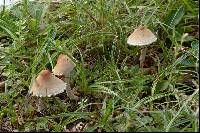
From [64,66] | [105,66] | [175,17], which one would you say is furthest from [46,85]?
[175,17]

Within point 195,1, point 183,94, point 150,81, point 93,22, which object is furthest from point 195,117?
point 93,22

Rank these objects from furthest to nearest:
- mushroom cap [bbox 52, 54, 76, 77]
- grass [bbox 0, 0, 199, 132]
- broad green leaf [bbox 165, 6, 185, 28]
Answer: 1. broad green leaf [bbox 165, 6, 185, 28]
2. mushroom cap [bbox 52, 54, 76, 77]
3. grass [bbox 0, 0, 199, 132]

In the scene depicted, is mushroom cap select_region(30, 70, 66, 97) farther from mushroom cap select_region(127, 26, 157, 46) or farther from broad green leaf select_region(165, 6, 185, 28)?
broad green leaf select_region(165, 6, 185, 28)

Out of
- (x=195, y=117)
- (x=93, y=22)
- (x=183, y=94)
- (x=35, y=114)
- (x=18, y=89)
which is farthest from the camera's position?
Result: (x=93, y=22)

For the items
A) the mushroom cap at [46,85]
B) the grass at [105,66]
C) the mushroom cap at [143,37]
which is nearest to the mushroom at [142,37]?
the mushroom cap at [143,37]

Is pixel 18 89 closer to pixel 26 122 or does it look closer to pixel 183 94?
pixel 26 122

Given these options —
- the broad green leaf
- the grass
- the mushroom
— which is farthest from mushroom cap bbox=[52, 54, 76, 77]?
the broad green leaf

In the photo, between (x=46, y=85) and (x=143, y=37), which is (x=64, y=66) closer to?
(x=46, y=85)

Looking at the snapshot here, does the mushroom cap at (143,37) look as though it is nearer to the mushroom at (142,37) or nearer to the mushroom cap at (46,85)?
the mushroom at (142,37)
